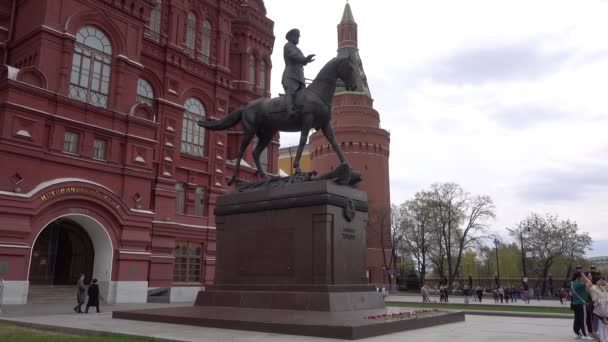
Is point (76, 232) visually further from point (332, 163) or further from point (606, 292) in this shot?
point (332, 163)

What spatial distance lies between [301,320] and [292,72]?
21.1 ft

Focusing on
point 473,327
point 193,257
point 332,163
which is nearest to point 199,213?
point 193,257

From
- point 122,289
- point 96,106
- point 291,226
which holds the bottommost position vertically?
point 122,289

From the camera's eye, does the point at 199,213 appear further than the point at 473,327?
Yes

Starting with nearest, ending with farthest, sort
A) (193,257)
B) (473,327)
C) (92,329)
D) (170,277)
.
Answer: (92,329)
(473,327)
(170,277)
(193,257)

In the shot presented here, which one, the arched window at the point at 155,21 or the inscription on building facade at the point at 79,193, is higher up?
the arched window at the point at 155,21

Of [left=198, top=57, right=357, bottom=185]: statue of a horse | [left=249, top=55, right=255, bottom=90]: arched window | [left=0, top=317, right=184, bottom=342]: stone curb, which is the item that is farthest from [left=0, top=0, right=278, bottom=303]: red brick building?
[left=198, top=57, right=357, bottom=185]: statue of a horse

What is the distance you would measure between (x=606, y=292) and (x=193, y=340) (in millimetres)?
8148

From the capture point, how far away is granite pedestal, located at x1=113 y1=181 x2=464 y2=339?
10.3m

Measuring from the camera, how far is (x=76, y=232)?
27.3 meters

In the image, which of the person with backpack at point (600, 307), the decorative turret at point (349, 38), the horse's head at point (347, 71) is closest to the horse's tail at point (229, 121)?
the horse's head at point (347, 71)

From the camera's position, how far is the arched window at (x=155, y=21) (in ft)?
110

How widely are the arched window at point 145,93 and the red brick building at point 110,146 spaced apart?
3.5 inches

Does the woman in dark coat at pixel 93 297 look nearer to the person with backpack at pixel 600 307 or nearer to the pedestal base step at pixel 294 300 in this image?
the pedestal base step at pixel 294 300
